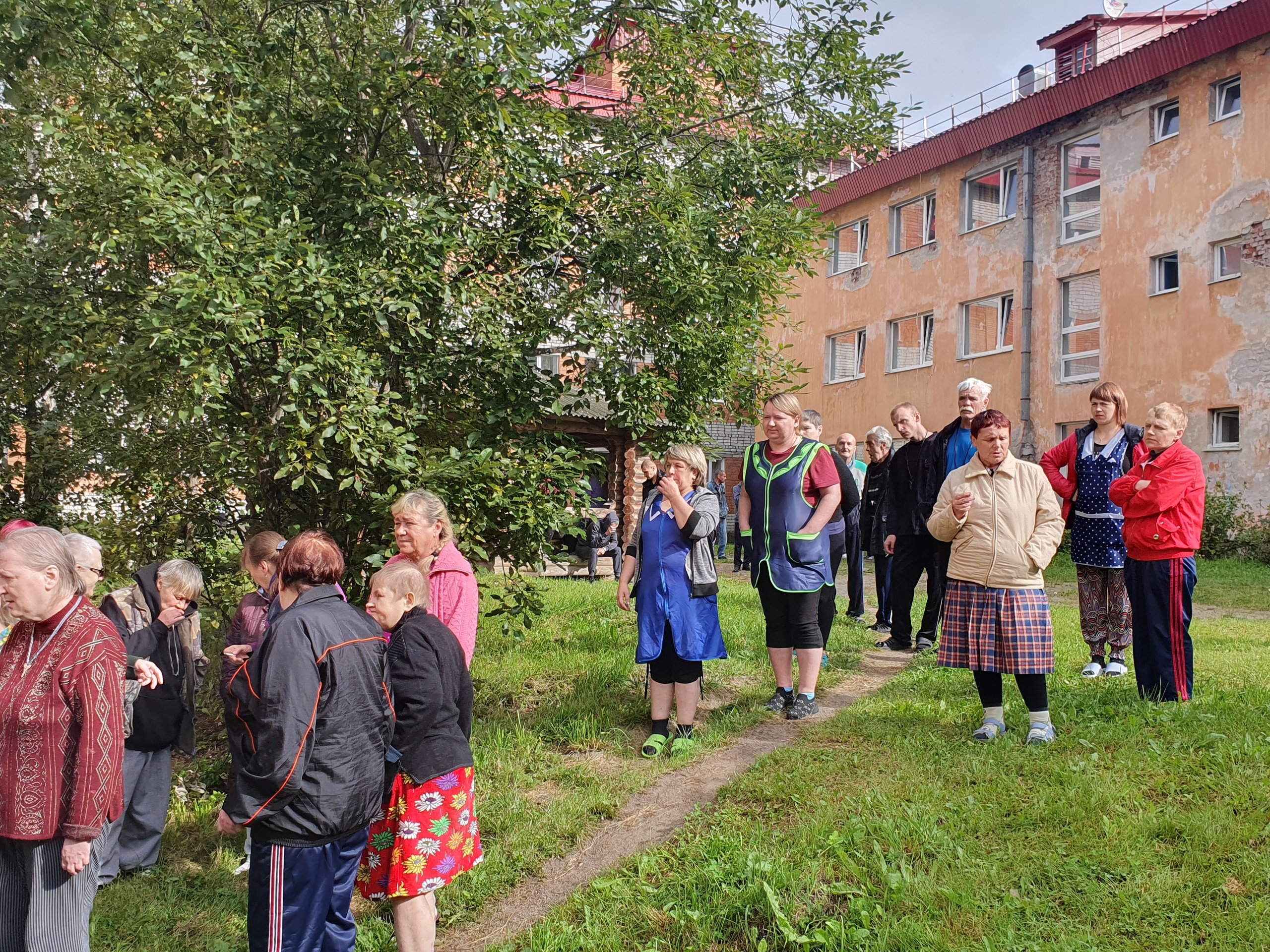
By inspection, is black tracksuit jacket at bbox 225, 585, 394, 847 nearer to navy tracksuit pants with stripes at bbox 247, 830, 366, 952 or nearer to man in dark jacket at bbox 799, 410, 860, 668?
navy tracksuit pants with stripes at bbox 247, 830, 366, 952

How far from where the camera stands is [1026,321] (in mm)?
22094

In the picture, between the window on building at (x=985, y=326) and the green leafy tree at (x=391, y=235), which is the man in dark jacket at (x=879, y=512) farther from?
the window on building at (x=985, y=326)

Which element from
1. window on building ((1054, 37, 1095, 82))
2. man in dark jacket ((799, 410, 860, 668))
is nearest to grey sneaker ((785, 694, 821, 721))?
man in dark jacket ((799, 410, 860, 668))

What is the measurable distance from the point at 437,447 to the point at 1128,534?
166 inches

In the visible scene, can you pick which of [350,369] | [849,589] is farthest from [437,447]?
[849,589]

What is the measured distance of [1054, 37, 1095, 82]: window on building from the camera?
77.5 feet

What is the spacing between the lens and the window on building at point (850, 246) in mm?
27266

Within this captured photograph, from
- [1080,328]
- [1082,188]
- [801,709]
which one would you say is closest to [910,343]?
[1080,328]

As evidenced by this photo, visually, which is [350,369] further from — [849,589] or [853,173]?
[853,173]

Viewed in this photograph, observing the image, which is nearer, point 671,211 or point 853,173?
point 671,211

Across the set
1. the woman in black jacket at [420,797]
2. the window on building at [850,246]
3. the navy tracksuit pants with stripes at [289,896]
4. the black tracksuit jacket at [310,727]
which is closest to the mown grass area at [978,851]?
the woman in black jacket at [420,797]

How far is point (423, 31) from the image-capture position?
21.4 ft

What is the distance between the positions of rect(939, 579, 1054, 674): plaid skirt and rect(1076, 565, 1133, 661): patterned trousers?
1761 millimetres

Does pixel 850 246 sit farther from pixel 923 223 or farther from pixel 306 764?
pixel 306 764
